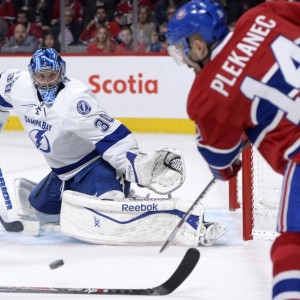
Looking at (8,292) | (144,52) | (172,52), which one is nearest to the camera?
(172,52)

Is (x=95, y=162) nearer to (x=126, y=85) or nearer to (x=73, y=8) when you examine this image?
(x=126, y=85)

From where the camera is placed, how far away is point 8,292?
3.34 metres

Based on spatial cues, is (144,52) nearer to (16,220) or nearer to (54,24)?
(54,24)

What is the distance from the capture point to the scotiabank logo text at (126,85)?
7949 millimetres

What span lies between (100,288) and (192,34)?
1.21 m

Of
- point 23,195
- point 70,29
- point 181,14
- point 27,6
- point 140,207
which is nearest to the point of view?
point 181,14

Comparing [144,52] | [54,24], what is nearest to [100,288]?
[144,52]

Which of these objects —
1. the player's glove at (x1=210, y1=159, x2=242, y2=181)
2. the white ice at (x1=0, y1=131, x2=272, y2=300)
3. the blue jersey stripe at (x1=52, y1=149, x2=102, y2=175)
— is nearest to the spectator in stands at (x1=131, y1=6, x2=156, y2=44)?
the white ice at (x1=0, y1=131, x2=272, y2=300)

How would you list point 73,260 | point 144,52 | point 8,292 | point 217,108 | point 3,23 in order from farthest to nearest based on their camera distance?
point 3,23, point 144,52, point 73,260, point 8,292, point 217,108

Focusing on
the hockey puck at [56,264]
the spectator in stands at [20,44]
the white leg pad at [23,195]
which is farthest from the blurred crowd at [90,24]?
the hockey puck at [56,264]

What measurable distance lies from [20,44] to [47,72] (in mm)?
4281

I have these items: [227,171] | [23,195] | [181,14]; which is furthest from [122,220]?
[181,14]

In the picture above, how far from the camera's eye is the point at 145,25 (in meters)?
8.16

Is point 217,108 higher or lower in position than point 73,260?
higher
